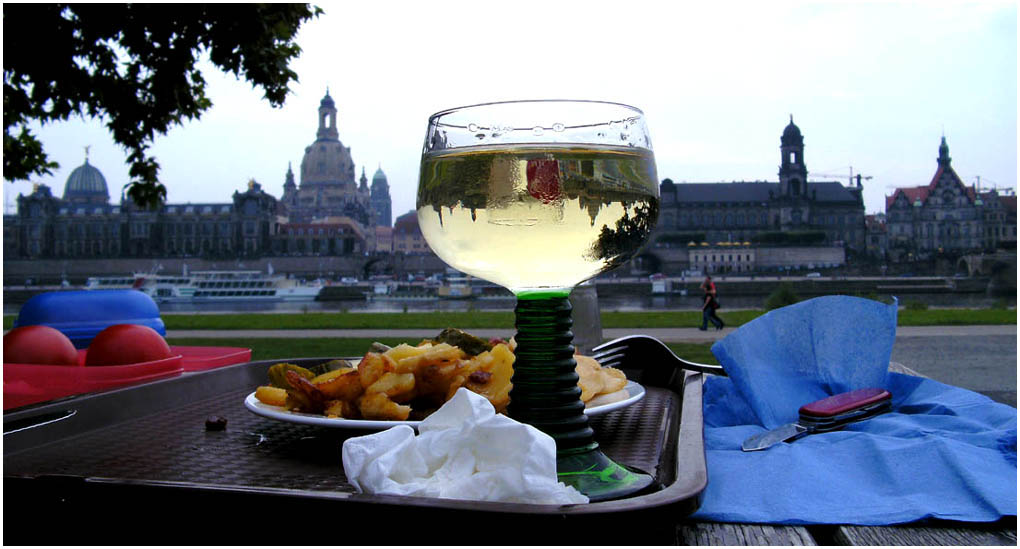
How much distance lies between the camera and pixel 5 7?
12.0 ft

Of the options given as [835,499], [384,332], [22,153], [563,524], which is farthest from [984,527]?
[384,332]

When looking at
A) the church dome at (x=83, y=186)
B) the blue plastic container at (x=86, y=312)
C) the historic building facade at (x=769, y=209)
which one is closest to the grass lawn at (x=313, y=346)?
the blue plastic container at (x=86, y=312)

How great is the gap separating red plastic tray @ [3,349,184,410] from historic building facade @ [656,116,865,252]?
57569 millimetres

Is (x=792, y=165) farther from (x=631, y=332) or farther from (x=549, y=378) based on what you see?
(x=549, y=378)

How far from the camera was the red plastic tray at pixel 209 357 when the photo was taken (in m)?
1.36

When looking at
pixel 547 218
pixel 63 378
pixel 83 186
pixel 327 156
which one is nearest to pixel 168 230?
pixel 83 186

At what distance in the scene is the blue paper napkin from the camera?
567 millimetres

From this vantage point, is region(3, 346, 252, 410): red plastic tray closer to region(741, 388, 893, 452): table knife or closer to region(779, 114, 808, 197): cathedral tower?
region(741, 388, 893, 452): table knife

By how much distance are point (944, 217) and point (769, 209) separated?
1151cm

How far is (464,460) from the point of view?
0.53m

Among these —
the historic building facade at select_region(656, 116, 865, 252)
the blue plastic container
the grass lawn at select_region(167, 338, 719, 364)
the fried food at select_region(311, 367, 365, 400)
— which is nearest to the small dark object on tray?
the fried food at select_region(311, 367, 365, 400)

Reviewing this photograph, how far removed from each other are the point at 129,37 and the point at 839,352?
161 inches

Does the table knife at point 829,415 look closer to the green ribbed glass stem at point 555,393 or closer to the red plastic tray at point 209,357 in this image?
the green ribbed glass stem at point 555,393

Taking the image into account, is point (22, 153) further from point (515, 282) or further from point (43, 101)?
point (515, 282)
